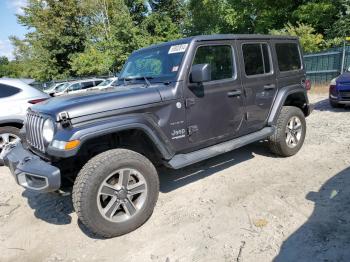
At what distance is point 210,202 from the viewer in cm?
410

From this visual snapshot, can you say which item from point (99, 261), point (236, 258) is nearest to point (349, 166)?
point (236, 258)

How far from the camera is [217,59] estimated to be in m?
4.41

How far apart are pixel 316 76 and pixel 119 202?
14369 millimetres

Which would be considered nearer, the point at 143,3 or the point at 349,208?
the point at 349,208

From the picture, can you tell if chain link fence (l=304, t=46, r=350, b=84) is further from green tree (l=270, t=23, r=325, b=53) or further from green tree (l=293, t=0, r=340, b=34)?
green tree (l=293, t=0, r=340, b=34)

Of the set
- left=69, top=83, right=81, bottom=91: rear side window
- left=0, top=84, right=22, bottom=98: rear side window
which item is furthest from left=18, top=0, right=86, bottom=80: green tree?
left=0, top=84, right=22, bottom=98: rear side window

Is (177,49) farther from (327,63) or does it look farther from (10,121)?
(327,63)

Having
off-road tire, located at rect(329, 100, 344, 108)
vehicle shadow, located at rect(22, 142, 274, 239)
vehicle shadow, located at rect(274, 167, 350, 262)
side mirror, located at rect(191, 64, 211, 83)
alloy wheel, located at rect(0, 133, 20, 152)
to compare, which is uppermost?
side mirror, located at rect(191, 64, 211, 83)

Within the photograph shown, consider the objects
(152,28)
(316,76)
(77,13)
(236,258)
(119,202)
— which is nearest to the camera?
(236,258)

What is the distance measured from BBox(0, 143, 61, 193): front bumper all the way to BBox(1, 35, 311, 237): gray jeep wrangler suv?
1cm

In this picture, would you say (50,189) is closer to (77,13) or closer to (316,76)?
(316,76)

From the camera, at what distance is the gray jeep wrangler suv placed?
3.26m

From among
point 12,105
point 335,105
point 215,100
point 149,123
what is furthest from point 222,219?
point 335,105

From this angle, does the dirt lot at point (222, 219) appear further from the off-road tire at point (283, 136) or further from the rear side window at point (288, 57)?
the rear side window at point (288, 57)
